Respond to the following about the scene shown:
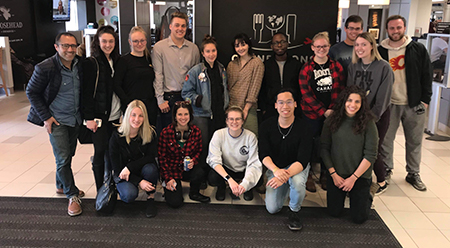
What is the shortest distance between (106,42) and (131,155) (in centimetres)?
100

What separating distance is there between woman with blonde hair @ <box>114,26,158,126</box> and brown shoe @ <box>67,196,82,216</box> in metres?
0.92

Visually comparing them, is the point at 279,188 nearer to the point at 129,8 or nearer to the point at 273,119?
the point at 273,119

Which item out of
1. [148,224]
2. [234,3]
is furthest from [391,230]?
[234,3]

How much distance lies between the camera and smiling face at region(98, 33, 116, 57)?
338 centimetres

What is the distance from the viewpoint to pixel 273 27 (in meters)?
4.47

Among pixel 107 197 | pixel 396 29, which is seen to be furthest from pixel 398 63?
pixel 107 197

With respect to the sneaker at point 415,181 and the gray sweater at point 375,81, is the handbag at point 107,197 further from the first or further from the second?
the sneaker at point 415,181

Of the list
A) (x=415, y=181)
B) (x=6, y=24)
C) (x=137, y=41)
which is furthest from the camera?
(x=6, y=24)

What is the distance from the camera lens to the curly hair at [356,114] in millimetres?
3234

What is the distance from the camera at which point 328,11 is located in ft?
14.6

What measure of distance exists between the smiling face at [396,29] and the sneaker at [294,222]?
196 cm

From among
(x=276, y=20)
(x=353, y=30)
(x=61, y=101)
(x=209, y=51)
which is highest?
(x=276, y=20)

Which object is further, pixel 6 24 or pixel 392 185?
pixel 6 24

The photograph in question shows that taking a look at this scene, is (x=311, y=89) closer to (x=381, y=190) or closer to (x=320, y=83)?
(x=320, y=83)
